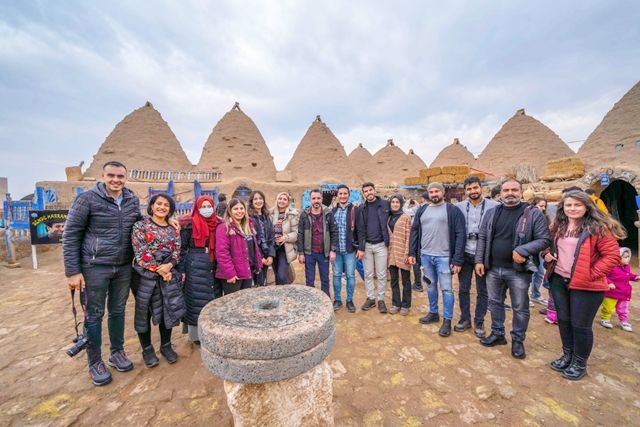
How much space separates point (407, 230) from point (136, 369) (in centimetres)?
351

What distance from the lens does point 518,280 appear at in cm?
259

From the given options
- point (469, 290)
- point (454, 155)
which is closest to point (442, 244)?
point (469, 290)

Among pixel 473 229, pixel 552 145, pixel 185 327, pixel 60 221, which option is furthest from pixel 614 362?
pixel 552 145

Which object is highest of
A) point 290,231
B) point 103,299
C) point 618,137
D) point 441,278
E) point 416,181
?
point 618,137

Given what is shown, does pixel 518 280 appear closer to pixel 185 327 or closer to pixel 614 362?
pixel 614 362

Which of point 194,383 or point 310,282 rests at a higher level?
point 310,282

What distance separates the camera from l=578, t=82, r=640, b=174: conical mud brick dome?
9211 millimetres

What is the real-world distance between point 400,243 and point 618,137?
12.1 meters

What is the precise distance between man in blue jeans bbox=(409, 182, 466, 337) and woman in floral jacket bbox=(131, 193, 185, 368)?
8.99 ft

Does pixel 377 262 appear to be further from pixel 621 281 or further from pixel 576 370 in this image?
pixel 621 281

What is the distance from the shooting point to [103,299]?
7.66 ft

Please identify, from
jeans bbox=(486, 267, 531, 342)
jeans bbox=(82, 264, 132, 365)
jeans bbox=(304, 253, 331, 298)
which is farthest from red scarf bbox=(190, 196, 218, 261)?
jeans bbox=(486, 267, 531, 342)

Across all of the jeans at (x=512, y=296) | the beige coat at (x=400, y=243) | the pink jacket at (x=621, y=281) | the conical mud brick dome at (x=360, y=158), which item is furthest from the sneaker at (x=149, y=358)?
the conical mud brick dome at (x=360, y=158)

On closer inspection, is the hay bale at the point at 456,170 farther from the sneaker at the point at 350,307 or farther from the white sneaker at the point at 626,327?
the sneaker at the point at 350,307
